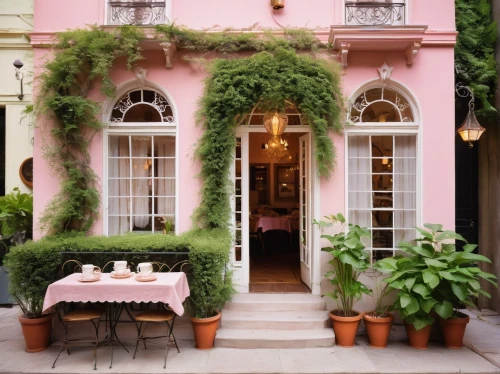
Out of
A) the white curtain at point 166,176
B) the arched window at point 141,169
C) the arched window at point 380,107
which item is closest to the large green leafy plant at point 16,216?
the arched window at point 141,169

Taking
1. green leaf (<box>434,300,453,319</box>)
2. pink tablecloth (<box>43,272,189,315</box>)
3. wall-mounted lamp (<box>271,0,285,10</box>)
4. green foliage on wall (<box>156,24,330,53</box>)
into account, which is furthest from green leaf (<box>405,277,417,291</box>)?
wall-mounted lamp (<box>271,0,285,10</box>)

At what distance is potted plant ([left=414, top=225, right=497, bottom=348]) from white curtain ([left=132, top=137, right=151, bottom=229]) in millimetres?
4347

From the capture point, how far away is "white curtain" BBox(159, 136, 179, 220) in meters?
6.13

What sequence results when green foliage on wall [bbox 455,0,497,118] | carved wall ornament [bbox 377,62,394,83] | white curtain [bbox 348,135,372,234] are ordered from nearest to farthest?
carved wall ornament [bbox 377,62,394,83], white curtain [bbox 348,135,372,234], green foliage on wall [bbox 455,0,497,118]

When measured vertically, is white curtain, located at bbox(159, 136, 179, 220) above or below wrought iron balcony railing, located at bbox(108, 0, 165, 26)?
below

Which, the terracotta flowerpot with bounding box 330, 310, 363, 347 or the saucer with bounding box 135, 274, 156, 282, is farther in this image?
the terracotta flowerpot with bounding box 330, 310, 363, 347

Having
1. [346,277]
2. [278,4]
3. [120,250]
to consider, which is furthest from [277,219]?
[278,4]

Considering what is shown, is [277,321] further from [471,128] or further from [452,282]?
[471,128]

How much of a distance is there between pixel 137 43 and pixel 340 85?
3.21 metres

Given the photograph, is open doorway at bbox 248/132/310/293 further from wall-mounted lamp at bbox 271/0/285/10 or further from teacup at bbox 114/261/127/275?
teacup at bbox 114/261/127/275

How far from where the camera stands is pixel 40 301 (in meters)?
5.04

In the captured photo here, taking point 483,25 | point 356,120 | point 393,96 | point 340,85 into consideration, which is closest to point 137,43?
point 340,85

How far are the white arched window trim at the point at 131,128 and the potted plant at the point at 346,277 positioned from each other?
99.7 inches

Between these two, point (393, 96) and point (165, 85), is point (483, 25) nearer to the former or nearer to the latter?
point (393, 96)
